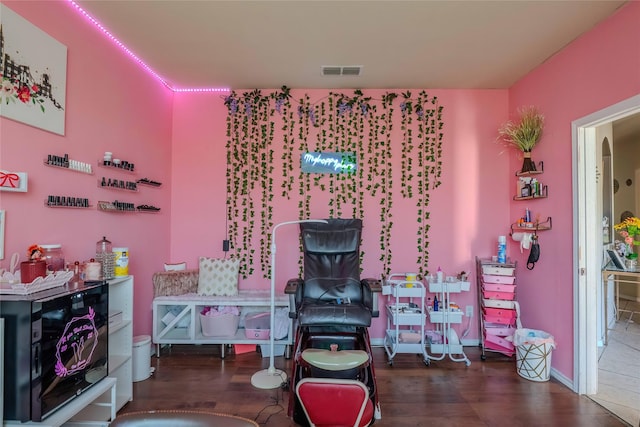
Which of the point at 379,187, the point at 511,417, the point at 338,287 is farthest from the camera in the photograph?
the point at 379,187

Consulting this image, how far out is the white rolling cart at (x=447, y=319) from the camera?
2.99 metres

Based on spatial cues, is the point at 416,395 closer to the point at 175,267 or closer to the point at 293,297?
the point at 293,297

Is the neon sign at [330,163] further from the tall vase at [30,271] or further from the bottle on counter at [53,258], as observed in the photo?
the tall vase at [30,271]

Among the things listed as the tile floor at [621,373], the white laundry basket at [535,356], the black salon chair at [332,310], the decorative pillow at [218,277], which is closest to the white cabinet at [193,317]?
the decorative pillow at [218,277]

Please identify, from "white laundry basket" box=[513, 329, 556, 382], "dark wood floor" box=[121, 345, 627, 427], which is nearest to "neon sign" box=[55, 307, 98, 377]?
"dark wood floor" box=[121, 345, 627, 427]

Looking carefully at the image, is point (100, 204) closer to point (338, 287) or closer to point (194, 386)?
point (194, 386)

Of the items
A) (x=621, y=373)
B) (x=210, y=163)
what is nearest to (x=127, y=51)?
(x=210, y=163)

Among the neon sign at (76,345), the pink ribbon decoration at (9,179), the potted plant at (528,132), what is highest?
the potted plant at (528,132)

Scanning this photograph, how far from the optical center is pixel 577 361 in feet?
8.04

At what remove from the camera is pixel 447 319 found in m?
2.99

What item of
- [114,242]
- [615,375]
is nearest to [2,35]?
[114,242]

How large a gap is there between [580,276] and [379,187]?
1855 millimetres

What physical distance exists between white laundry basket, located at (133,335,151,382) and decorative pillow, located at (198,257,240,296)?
694mm

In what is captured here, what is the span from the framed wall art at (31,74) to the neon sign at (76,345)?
1.18m
